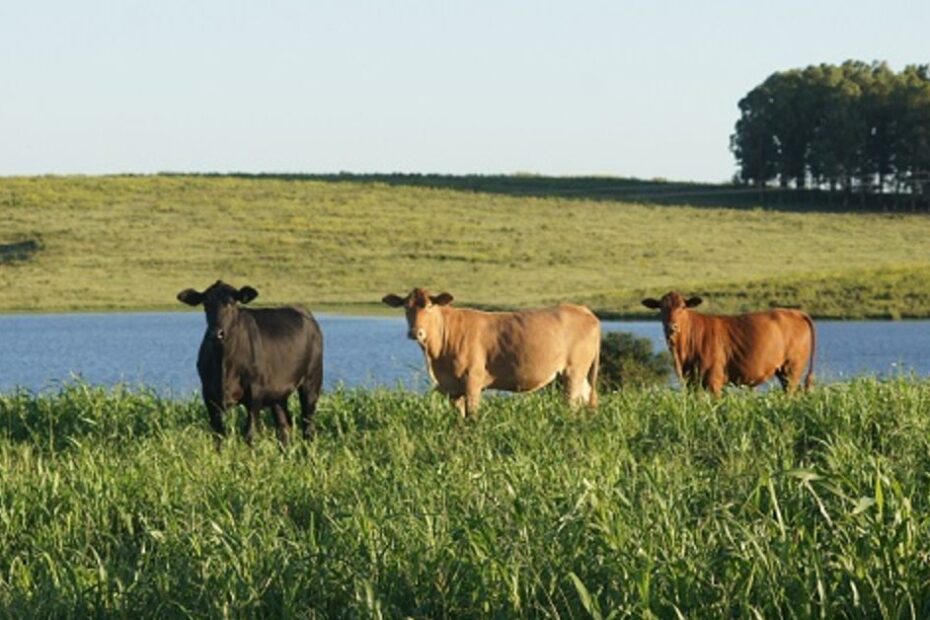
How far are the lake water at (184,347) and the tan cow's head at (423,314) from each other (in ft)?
45.0

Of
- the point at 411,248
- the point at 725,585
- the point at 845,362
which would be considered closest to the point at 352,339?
the point at 845,362

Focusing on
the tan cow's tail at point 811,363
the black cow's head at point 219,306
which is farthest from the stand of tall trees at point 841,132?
the black cow's head at point 219,306

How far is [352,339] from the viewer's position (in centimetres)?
4738

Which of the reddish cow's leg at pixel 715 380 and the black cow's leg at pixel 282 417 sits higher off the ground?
the reddish cow's leg at pixel 715 380

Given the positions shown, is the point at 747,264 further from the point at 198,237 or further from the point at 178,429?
the point at 178,429

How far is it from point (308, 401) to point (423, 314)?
114cm

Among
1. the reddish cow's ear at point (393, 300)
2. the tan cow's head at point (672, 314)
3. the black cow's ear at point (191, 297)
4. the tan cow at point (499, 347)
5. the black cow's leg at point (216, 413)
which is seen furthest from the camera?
the tan cow's head at point (672, 314)

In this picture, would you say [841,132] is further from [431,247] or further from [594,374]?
[594,374]

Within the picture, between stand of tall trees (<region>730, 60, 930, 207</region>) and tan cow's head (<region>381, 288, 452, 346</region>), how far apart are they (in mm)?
79794

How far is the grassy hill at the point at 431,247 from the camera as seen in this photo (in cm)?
6097

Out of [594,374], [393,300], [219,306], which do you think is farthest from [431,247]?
[219,306]

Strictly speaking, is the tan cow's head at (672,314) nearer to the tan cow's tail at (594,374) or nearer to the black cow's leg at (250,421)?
the tan cow's tail at (594,374)

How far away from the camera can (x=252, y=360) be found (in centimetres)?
1423

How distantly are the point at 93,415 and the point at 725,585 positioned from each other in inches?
347
